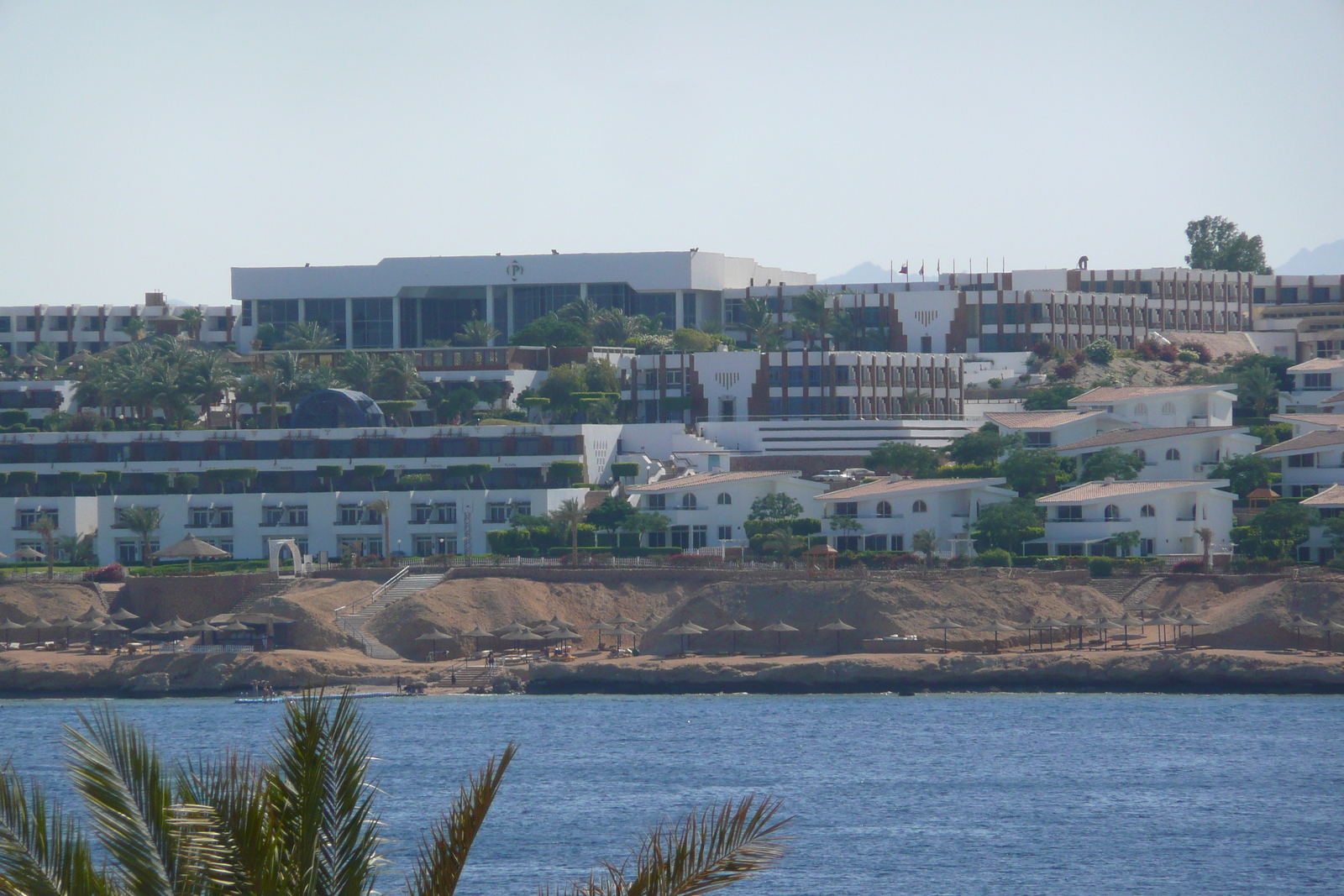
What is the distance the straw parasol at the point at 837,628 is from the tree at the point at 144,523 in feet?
144

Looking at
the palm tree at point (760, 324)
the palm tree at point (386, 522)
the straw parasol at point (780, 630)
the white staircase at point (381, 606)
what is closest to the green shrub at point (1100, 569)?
the straw parasol at point (780, 630)

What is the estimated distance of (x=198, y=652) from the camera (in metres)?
98.1

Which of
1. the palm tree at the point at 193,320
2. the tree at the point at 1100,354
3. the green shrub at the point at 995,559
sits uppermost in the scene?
the palm tree at the point at 193,320

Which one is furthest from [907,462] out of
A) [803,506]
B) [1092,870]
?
[1092,870]

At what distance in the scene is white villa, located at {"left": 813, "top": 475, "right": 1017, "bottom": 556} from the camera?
109000mm

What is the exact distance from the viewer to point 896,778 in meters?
69.1

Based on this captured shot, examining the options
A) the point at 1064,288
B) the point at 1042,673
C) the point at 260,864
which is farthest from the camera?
the point at 1064,288

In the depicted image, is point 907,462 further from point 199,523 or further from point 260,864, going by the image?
point 260,864

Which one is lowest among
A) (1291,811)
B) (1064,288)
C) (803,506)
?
(1291,811)

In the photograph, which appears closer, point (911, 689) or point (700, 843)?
point (700, 843)

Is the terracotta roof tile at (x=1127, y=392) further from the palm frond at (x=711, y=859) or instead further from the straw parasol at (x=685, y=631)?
the palm frond at (x=711, y=859)

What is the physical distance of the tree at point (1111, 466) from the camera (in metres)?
115

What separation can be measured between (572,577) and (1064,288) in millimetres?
81190

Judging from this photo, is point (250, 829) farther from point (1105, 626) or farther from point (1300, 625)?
point (1300, 625)
